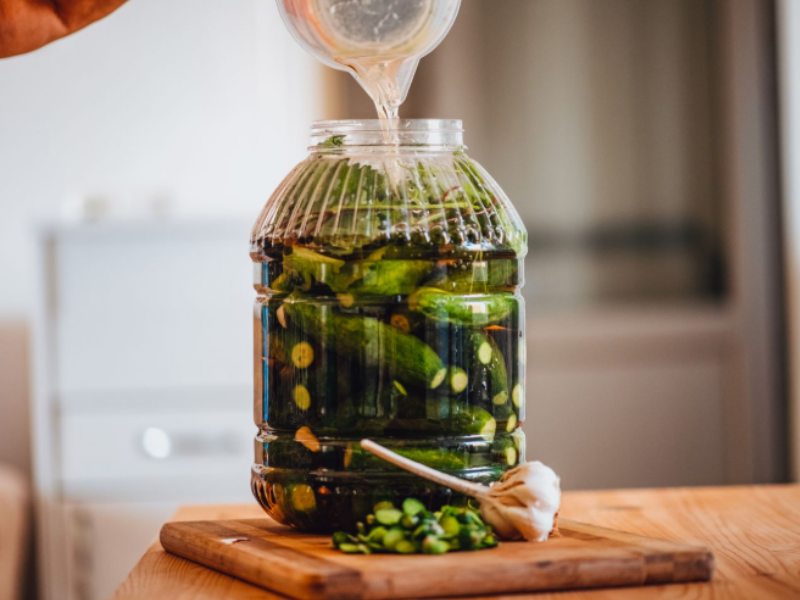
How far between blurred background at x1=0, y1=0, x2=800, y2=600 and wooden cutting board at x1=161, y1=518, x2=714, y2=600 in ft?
6.04

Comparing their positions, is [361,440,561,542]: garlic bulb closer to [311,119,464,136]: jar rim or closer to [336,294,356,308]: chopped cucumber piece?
[336,294,356,308]: chopped cucumber piece

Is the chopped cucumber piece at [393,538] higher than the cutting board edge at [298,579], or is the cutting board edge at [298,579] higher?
the chopped cucumber piece at [393,538]

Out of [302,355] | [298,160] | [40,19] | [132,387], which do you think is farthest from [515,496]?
[298,160]

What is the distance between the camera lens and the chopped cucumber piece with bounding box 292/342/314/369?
92 cm

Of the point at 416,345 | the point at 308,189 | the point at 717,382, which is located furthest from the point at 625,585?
the point at 717,382

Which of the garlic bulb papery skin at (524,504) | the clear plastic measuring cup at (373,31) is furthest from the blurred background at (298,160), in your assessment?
the garlic bulb papery skin at (524,504)

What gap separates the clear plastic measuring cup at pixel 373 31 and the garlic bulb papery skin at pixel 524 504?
35 cm

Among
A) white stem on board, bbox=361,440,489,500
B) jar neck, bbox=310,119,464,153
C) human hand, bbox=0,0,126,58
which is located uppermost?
human hand, bbox=0,0,126,58

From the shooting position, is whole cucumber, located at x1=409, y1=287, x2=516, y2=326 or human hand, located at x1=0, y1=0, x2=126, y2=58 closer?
whole cucumber, located at x1=409, y1=287, x2=516, y2=326

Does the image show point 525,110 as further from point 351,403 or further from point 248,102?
point 351,403

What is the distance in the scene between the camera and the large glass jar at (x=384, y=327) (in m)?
0.91

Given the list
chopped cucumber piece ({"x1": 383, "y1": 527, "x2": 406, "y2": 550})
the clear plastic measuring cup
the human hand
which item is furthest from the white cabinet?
chopped cucumber piece ({"x1": 383, "y1": 527, "x2": 406, "y2": 550})

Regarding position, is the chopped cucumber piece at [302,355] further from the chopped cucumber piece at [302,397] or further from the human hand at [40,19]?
the human hand at [40,19]

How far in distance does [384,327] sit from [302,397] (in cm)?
10
